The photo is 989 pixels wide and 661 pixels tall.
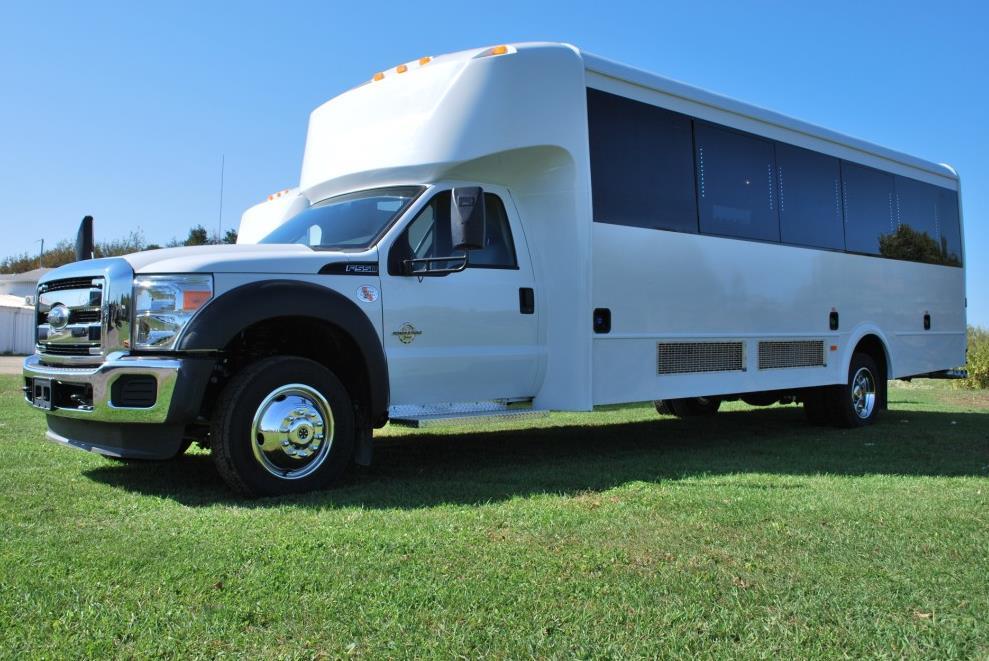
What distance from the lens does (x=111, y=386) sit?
535cm

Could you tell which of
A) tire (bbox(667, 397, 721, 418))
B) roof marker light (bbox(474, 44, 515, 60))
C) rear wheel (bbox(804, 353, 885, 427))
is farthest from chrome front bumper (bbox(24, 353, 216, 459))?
tire (bbox(667, 397, 721, 418))

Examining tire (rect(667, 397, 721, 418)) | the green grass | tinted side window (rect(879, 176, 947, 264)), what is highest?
tinted side window (rect(879, 176, 947, 264))

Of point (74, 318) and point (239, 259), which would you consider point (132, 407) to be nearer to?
point (74, 318)

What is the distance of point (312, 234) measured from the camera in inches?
262

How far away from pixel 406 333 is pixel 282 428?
1139 millimetres

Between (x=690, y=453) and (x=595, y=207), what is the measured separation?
2.46 meters

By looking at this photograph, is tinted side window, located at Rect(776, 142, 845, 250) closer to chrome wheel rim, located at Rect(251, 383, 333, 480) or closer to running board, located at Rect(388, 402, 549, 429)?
running board, located at Rect(388, 402, 549, 429)

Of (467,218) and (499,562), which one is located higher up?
(467,218)

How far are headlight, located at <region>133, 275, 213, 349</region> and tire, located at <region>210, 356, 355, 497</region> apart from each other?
1.63 ft

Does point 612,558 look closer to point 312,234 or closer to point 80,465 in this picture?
point 312,234

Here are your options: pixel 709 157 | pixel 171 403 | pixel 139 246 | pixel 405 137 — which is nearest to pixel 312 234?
pixel 405 137

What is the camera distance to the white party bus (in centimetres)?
546

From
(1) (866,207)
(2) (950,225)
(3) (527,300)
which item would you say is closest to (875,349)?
(1) (866,207)

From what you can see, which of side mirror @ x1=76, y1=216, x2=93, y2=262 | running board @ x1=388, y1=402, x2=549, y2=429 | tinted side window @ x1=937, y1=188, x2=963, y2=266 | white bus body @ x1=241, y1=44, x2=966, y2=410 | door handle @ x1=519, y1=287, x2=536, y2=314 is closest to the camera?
running board @ x1=388, y1=402, x2=549, y2=429
